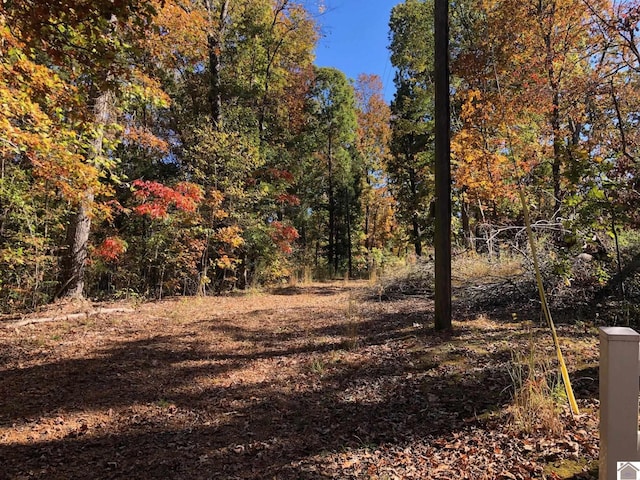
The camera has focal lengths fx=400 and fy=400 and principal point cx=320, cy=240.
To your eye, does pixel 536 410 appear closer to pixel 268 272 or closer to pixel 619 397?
pixel 619 397

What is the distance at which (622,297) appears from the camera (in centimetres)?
546

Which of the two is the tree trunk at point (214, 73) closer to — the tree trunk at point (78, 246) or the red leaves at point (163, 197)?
the red leaves at point (163, 197)

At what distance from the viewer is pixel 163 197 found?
9242 mm

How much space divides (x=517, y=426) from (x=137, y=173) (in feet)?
42.7

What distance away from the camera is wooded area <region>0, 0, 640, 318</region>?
4.95 meters

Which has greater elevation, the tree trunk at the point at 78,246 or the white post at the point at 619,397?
the tree trunk at the point at 78,246

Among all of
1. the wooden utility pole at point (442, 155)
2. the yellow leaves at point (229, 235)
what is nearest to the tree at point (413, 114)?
the yellow leaves at point (229, 235)

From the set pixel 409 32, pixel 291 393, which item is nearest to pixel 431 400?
pixel 291 393

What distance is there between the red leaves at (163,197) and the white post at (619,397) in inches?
348

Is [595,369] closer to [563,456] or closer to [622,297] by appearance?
[563,456]

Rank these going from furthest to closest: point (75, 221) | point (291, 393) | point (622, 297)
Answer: point (75, 221) → point (622, 297) → point (291, 393)

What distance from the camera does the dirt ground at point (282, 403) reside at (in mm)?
2732

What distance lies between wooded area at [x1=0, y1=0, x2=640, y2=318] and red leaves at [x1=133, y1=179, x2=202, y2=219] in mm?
55

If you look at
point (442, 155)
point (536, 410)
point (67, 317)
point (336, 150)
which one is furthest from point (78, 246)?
point (336, 150)
